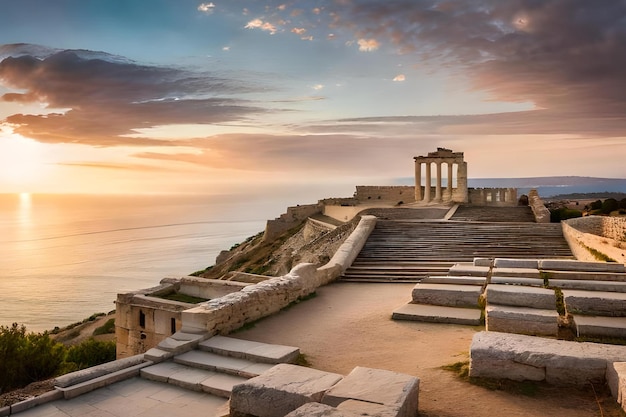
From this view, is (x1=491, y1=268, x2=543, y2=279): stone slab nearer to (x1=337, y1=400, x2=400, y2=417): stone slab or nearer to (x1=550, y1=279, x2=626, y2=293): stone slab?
(x1=550, y1=279, x2=626, y2=293): stone slab

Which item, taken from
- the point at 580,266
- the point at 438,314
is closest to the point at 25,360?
the point at 438,314

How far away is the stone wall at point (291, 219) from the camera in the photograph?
160ft

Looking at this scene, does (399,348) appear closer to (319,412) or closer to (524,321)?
(524,321)

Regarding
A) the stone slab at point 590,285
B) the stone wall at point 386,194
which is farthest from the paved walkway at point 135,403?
the stone wall at point 386,194

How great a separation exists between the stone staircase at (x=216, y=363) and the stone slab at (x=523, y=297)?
3.97m

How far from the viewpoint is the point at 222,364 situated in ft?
25.9

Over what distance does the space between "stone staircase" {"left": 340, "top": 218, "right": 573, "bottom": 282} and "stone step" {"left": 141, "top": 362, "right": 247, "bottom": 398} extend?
8075mm

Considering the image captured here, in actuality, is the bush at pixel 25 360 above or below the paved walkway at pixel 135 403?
below

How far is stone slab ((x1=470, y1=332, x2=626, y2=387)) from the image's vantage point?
587cm

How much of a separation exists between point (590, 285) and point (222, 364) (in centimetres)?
742

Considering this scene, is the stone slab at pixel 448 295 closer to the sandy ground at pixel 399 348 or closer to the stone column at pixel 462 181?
the sandy ground at pixel 399 348

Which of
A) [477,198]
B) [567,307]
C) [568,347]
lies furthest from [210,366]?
[477,198]

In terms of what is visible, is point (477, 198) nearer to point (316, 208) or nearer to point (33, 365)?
point (316, 208)

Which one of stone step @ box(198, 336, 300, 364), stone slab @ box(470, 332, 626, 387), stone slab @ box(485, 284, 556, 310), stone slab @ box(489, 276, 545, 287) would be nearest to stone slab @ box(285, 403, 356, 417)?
stone slab @ box(470, 332, 626, 387)
